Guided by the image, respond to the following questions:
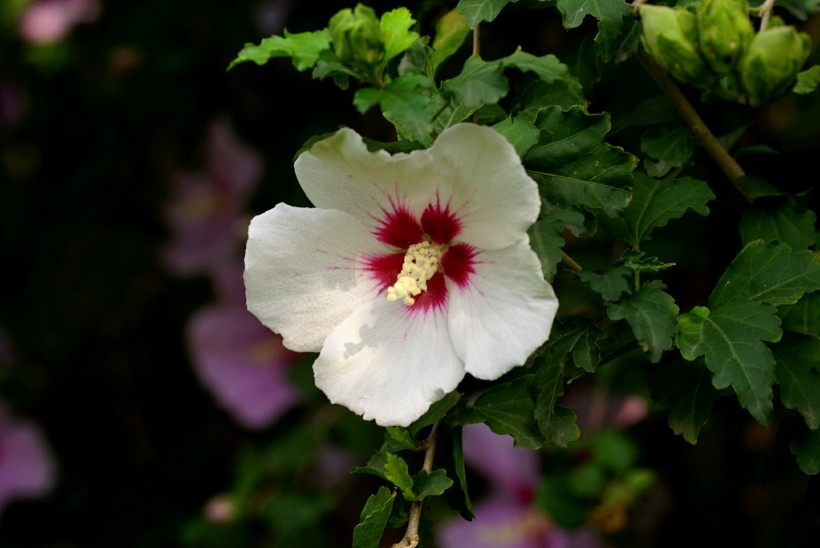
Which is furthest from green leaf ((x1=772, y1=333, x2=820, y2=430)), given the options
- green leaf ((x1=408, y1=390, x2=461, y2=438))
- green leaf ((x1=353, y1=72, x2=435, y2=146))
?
green leaf ((x1=353, y1=72, x2=435, y2=146))

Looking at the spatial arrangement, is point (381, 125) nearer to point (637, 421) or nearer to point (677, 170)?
point (637, 421)

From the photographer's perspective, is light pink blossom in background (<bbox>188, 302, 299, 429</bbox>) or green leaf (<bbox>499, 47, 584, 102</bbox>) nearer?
green leaf (<bbox>499, 47, 584, 102</bbox>)

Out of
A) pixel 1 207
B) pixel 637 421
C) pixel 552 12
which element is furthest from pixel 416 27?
pixel 1 207

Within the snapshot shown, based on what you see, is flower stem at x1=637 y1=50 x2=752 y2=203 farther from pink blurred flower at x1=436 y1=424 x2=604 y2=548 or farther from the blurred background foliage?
Answer: pink blurred flower at x1=436 y1=424 x2=604 y2=548

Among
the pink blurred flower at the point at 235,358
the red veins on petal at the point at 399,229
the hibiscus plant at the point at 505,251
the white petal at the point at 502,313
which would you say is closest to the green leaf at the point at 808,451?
the hibiscus plant at the point at 505,251

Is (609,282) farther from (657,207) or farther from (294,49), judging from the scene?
(294,49)

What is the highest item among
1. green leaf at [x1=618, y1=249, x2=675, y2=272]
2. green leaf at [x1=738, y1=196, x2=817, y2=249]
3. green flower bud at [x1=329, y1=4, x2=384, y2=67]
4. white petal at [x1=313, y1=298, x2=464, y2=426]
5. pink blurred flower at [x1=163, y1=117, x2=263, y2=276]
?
green flower bud at [x1=329, y1=4, x2=384, y2=67]
